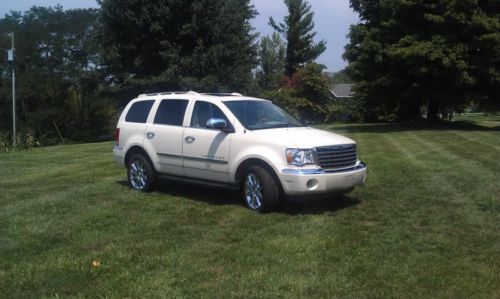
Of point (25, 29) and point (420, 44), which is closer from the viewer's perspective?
point (420, 44)

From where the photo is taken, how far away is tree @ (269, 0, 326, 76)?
197ft

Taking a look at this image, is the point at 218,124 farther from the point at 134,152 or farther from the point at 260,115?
the point at 134,152

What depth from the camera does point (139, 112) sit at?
34.8 feet

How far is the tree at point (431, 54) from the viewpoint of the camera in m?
24.1

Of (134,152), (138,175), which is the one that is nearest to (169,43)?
(134,152)

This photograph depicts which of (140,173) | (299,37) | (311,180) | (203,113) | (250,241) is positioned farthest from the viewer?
(299,37)

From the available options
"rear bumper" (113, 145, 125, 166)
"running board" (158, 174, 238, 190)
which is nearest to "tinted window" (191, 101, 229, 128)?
"running board" (158, 174, 238, 190)

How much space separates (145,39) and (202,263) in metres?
30.5

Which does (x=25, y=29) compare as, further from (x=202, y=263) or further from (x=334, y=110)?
(x=202, y=263)

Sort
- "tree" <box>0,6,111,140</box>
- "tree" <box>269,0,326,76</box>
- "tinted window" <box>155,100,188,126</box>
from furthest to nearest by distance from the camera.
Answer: "tree" <box>269,0,326,76</box>
"tree" <box>0,6,111,140</box>
"tinted window" <box>155,100,188,126</box>

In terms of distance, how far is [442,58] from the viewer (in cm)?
2378

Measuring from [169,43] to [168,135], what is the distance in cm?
2570

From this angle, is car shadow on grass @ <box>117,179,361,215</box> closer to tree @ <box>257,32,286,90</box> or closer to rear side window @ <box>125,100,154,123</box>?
rear side window @ <box>125,100,154,123</box>

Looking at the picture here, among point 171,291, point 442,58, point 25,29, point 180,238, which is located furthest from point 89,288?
point 25,29
